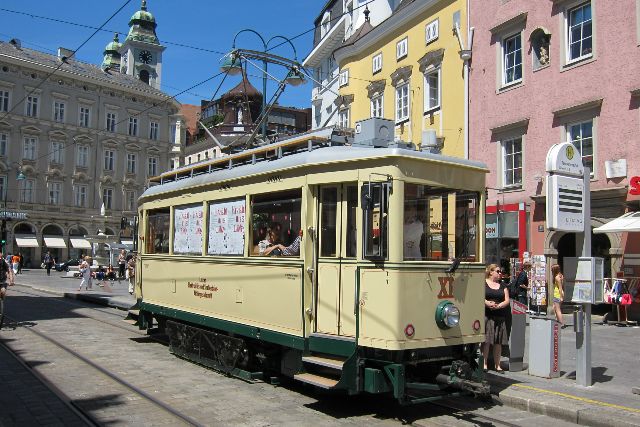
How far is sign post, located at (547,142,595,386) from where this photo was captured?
27.2ft

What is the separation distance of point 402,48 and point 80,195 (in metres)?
42.5

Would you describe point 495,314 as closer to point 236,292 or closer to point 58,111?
point 236,292

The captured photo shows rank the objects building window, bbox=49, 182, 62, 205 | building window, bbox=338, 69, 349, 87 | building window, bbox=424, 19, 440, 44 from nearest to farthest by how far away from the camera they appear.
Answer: building window, bbox=424, 19, 440, 44 → building window, bbox=338, 69, 349, 87 → building window, bbox=49, 182, 62, 205

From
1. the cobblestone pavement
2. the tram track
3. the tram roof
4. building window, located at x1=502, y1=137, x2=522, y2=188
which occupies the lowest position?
the cobblestone pavement

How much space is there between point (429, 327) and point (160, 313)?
5.90 m

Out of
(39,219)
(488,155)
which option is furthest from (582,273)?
(39,219)

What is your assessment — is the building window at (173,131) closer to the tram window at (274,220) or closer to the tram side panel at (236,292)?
the tram side panel at (236,292)

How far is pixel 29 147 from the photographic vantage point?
5500 cm

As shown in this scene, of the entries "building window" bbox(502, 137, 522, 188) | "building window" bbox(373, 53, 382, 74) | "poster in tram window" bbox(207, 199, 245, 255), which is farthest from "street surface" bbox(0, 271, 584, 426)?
"building window" bbox(373, 53, 382, 74)

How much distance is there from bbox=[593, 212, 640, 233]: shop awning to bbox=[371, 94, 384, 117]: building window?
40.7 feet

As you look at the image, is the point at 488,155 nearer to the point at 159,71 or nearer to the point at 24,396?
the point at 24,396

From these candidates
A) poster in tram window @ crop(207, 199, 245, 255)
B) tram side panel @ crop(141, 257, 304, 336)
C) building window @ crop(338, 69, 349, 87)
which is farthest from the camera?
building window @ crop(338, 69, 349, 87)

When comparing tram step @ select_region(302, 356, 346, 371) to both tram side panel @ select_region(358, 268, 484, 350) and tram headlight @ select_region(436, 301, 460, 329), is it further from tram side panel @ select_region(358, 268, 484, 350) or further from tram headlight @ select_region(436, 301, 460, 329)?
tram headlight @ select_region(436, 301, 460, 329)

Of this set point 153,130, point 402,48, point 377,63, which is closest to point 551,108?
point 402,48
